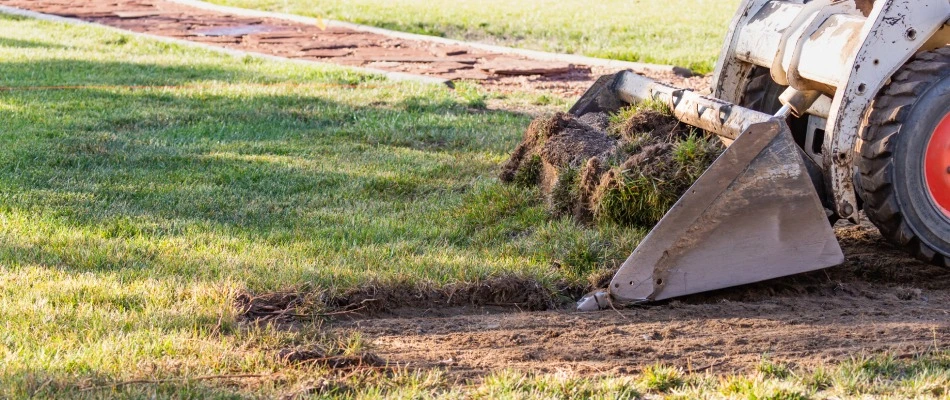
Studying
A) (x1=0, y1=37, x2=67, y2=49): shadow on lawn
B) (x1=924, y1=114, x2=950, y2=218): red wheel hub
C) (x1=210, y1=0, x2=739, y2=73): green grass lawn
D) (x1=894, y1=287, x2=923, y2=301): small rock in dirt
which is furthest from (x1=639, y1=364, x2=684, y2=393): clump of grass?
(x1=0, y1=37, x2=67, y2=49): shadow on lawn

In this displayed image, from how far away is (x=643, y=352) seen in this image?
418cm

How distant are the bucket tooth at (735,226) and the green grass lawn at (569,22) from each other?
7559mm

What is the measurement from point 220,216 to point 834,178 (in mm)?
3237

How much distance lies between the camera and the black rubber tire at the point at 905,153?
4.90m

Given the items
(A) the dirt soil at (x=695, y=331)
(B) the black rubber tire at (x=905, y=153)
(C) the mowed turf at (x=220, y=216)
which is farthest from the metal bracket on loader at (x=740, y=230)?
(C) the mowed turf at (x=220, y=216)

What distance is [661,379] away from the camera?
3803 mm

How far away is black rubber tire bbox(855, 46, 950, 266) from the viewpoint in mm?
4898

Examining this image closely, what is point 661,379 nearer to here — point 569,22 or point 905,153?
point 905,153

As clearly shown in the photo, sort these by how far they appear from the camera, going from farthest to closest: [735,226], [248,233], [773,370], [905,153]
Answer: [248,233] < [905,153] < [735,226] < [773,370]

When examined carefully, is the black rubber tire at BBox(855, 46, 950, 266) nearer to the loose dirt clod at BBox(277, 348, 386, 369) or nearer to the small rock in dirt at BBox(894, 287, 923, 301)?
the small rock in dirt at BBox(894, 287, 923, 301)

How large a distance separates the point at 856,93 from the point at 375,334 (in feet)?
8.05

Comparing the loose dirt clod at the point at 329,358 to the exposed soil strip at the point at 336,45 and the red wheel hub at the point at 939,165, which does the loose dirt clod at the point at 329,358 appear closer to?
the red wheel hub at the point at 939,165

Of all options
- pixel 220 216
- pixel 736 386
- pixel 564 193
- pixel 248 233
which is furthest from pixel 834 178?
pixel 220 216

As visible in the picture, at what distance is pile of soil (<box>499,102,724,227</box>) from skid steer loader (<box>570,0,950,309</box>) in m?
0.37
